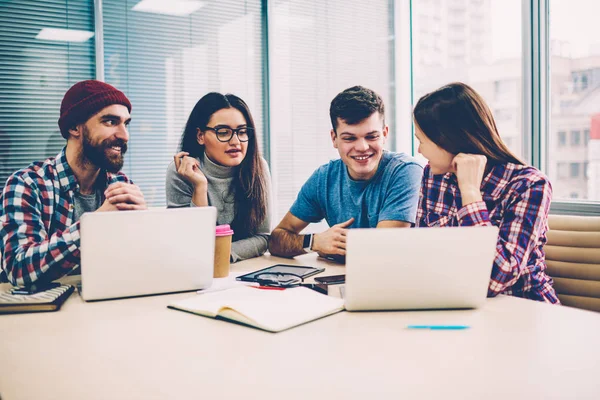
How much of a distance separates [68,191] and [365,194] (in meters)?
1.07

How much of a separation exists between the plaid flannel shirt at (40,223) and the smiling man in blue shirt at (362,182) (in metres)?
0.74

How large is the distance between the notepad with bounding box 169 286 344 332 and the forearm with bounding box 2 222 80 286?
375 mm

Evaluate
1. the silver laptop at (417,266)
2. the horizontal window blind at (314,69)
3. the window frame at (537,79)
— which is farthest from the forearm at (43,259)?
the horizontal window blind at (314,69)

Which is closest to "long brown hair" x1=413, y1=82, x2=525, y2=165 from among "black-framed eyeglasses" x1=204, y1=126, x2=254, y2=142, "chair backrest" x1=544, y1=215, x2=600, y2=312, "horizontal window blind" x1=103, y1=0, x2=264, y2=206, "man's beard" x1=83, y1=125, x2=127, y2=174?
"chair backrest" x1=544, y1=215, x2=600, y2=312

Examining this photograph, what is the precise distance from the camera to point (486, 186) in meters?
1.58

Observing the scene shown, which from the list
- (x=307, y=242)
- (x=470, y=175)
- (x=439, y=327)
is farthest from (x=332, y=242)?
(x=439, y=327)

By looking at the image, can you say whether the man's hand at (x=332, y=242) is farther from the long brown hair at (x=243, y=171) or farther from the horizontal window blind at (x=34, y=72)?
the horizontal window blind at (x=34, y=72)

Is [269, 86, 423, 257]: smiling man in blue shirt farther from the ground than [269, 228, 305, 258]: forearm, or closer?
farther from the ground

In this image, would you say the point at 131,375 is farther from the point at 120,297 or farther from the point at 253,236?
the point at 253,236

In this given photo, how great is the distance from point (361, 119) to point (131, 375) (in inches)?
55.4

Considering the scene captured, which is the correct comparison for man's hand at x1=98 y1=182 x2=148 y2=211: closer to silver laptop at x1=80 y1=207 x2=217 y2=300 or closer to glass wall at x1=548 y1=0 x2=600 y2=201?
silver laptop at x1=80 y1=207 x2=217 y2=300

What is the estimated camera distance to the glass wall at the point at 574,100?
8.44 feet

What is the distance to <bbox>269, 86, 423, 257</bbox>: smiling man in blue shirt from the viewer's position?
1994 mm

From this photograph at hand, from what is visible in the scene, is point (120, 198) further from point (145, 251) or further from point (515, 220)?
point (515, 220)
